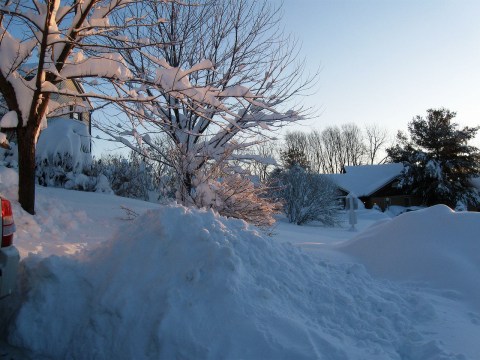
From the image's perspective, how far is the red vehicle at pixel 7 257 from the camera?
3355 mm

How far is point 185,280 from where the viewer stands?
11.5 feet

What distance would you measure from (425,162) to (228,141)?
97.6 ft

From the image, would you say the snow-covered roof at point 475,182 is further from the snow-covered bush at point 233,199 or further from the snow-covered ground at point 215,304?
the snow-covered ground at point 215,304

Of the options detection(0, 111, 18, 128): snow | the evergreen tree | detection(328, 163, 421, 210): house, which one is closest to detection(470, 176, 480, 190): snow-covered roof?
the evergreen tree

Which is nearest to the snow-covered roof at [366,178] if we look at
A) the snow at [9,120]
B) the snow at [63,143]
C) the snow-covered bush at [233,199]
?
the snow at [63,143]

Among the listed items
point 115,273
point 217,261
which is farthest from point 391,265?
point 115,273

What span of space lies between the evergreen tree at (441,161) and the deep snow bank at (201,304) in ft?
108

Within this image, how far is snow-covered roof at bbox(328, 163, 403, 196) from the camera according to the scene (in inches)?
1655

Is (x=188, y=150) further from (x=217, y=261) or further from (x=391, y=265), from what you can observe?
(x=217, y=261)

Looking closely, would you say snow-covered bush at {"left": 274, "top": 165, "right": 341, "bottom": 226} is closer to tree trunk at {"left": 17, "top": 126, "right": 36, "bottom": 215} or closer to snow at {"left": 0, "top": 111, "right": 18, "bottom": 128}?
tree trunk at {"left": 17, "top": 126, "right": 36, "bottom": 215}

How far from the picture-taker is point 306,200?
26031mm

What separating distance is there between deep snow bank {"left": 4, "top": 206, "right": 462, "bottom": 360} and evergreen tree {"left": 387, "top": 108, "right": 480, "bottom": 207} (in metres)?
33.0

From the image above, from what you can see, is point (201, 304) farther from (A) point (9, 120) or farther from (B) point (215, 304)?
(A) point (9, 120)

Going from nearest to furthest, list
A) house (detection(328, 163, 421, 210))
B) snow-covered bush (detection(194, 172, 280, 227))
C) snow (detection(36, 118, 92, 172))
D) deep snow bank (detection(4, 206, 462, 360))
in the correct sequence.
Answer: deep snow bank (detection(4, 206, 462, 360))
snow-covered bush (detection(194, 172, 280, 227))
snow (detection(36, 118, 92, 172))
house (detection(328, 163, 421, 210))
